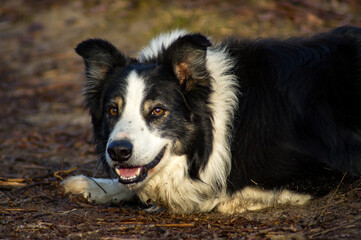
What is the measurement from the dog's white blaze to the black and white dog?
1 centimetres

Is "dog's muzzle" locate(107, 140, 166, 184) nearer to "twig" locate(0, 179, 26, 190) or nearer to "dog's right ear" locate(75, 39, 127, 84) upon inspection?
"dog's right ear" locate(75, 39, 127, 84)

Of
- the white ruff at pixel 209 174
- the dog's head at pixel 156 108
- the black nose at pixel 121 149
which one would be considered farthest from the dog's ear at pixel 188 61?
the black nose at pixel 121 149

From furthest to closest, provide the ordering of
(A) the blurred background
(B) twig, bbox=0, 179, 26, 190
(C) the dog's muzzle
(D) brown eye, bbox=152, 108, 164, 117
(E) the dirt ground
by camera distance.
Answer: (A) the blurred background < (B) twig, bbox=0, 179, 26, 190 < (D) brown eye, bbox=152, 108, 164, 117 < (C) the dog's muzzle < (E) the dirt ground

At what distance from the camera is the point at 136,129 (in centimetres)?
423

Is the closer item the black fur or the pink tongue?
the pink tongue

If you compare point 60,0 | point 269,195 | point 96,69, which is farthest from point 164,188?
point 60,0

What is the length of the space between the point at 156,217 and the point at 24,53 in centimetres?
942

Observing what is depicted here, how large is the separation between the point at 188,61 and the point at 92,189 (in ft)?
5.67

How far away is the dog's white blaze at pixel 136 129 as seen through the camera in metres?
4.16

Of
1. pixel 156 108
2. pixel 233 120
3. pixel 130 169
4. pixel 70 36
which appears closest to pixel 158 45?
pixel 156 108

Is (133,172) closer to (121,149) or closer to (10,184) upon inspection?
(121,149)

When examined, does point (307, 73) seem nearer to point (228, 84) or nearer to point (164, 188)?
point (228, 84)

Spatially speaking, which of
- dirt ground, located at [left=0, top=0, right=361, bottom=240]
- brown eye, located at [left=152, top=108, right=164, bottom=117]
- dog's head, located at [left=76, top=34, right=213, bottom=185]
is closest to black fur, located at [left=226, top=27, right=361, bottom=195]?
dirt ground, located at [left=0, top=0, right=361, bottom=240]

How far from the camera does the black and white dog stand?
4453mm
